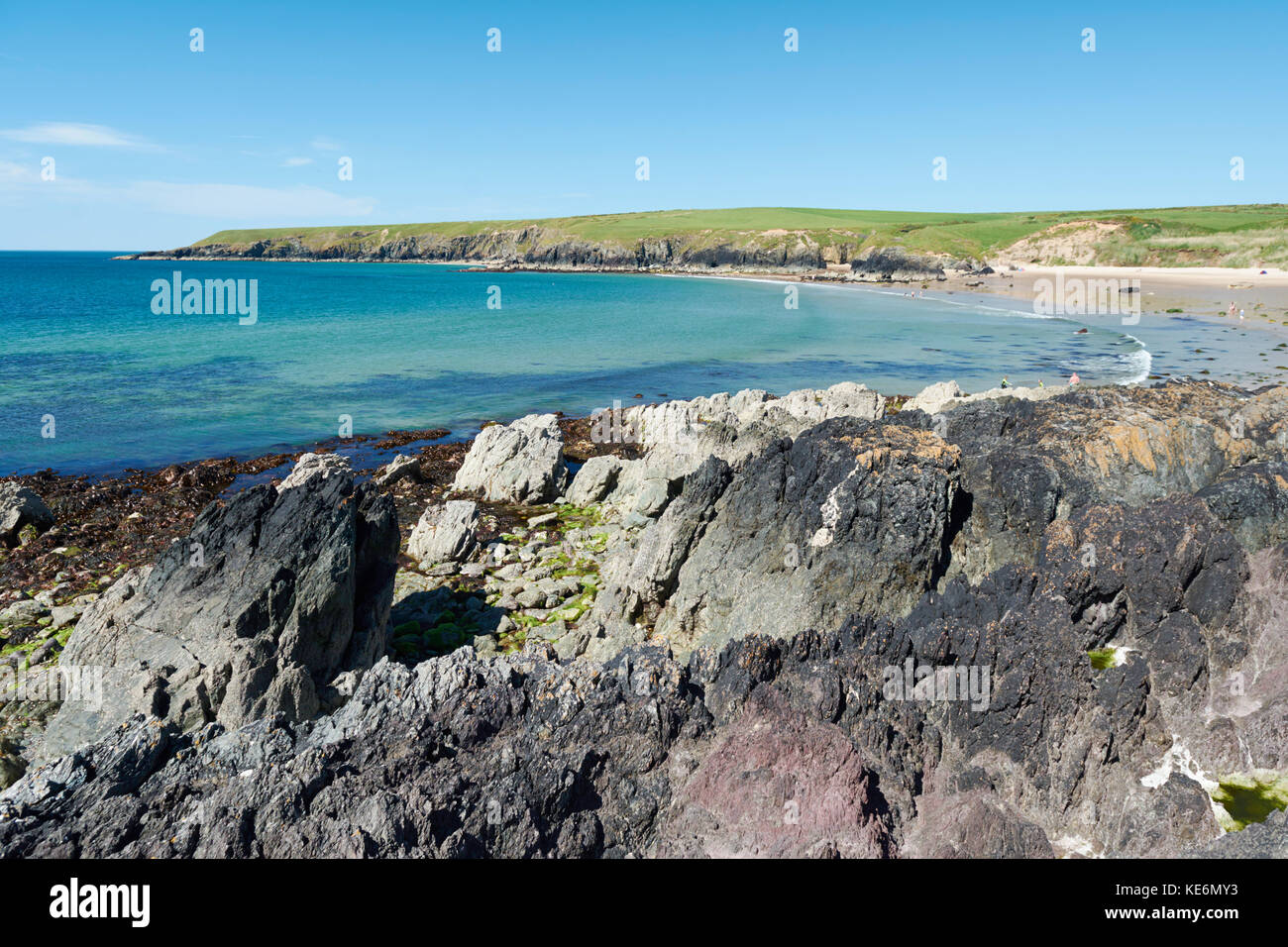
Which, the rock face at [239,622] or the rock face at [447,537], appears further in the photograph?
the rock face at [447,537]

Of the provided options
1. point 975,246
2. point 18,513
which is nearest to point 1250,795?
point 18,513

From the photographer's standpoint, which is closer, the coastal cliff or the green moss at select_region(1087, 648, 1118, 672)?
the green moss at select_region(1087, 648, 1118, 672)

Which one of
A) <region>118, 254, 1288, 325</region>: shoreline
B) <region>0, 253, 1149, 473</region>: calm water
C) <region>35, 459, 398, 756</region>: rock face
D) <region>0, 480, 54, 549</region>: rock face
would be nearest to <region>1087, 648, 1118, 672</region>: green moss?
<region>35, 459, 398, 756</region>: rock face

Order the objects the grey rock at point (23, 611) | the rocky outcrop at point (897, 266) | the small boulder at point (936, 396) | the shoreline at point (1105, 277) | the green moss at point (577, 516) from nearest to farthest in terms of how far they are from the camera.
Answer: the grey rock at point (23, 611) < the green moss at point (577, 516) < the small boulder at point (936, 396) < the shoreline at point (1105, 277) < the rocky outcrop at point (897, 266)

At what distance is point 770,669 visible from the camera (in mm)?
7148

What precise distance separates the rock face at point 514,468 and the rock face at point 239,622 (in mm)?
10925

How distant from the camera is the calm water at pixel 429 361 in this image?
3556cm

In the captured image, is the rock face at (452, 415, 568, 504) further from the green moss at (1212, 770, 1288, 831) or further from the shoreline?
the shoreline

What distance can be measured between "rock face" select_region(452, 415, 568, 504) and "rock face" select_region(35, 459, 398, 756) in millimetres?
10925

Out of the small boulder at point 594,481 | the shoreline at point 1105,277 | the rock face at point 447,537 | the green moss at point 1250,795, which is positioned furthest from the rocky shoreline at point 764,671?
the shoreline at point 1105,277

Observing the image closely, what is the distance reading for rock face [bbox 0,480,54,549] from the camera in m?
19.9

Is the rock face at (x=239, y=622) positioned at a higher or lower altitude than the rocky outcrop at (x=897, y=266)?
lower

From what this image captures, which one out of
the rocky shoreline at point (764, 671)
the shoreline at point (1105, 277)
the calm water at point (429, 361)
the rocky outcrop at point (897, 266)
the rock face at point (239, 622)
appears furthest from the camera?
the rocky outcrop at point (897, 266)

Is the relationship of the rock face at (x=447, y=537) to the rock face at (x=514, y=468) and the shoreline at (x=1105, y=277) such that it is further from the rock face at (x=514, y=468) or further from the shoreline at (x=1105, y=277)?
the shoreline at (x=1105, y=277)
